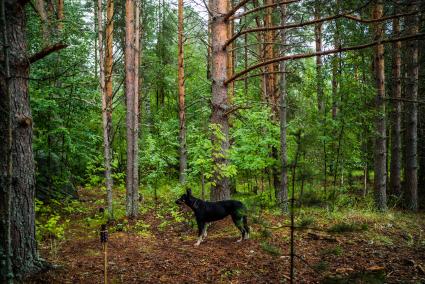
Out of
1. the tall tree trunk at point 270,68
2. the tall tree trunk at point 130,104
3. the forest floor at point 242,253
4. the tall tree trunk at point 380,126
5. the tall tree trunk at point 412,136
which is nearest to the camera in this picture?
the forest floor at point 242,253

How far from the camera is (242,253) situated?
657 centimetres

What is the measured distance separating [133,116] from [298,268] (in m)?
7.53

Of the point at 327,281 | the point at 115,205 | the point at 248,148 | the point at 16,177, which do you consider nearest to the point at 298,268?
the point at 327,281

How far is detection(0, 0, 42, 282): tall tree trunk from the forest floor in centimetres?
51

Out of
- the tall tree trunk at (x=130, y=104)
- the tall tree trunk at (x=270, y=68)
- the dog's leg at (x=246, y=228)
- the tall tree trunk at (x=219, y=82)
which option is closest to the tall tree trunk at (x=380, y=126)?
the tall tree trunk at (x=270, y=68)

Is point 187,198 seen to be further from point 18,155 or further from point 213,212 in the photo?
point 18,155

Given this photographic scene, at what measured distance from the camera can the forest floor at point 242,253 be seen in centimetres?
513

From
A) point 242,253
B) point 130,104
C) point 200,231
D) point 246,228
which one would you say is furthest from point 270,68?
point 242,253

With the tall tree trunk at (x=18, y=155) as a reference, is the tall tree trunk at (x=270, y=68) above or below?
above

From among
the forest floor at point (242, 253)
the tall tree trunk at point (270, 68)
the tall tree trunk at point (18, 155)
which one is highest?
the tall tree trunk at point (270, 68)

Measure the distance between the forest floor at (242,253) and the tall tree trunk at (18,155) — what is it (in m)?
0.51

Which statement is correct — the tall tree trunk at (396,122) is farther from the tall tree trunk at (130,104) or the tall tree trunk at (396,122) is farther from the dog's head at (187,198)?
the tall tree trunk at (130,104)

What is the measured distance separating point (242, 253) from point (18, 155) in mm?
4565

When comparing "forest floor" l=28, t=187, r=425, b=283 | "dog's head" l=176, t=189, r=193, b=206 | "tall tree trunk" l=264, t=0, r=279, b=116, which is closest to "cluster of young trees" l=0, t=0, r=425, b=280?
"tall tree trunk" l=264, t=0, r=279, b=116
